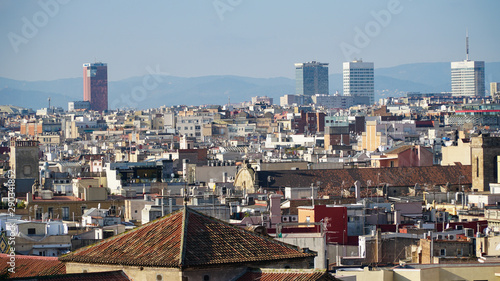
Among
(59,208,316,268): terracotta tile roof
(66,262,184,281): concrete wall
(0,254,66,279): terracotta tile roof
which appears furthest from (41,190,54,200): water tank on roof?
(66,262,184,281): concrete wall

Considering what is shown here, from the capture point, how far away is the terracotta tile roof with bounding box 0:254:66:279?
22.8 meters

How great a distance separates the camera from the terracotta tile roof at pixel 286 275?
19234mm

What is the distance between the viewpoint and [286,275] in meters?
19.5

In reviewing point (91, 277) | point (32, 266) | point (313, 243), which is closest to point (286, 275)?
point (91, 277)

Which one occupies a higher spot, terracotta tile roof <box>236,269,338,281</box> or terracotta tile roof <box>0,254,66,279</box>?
terracotta tile roof <box>236,269,338,281</box>

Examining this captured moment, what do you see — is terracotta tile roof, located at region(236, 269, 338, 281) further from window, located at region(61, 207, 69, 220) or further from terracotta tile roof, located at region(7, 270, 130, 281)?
window, located at region(61, 207, 69, 220)

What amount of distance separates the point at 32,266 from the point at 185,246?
5.61 meters

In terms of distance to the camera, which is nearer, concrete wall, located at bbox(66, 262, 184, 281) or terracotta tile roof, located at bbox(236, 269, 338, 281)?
terracotta tile roof, located at bbox(236, 269, 338, 281)

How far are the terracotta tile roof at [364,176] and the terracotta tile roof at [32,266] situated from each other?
37268 mm

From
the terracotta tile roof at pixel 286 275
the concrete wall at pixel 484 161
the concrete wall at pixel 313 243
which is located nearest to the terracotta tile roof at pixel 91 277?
the terracotta tile roof at pixel 286 275

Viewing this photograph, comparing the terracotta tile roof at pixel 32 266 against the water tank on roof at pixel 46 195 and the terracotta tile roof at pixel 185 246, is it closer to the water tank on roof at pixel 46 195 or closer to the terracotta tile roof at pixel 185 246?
the terracotta tile roof at pixel 185 246

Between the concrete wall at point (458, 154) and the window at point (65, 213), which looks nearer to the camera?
the window at point (65, 213)

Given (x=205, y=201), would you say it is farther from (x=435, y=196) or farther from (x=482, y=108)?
(x=482, y=108)

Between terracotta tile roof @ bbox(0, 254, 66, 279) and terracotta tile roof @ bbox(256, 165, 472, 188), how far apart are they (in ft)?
122
